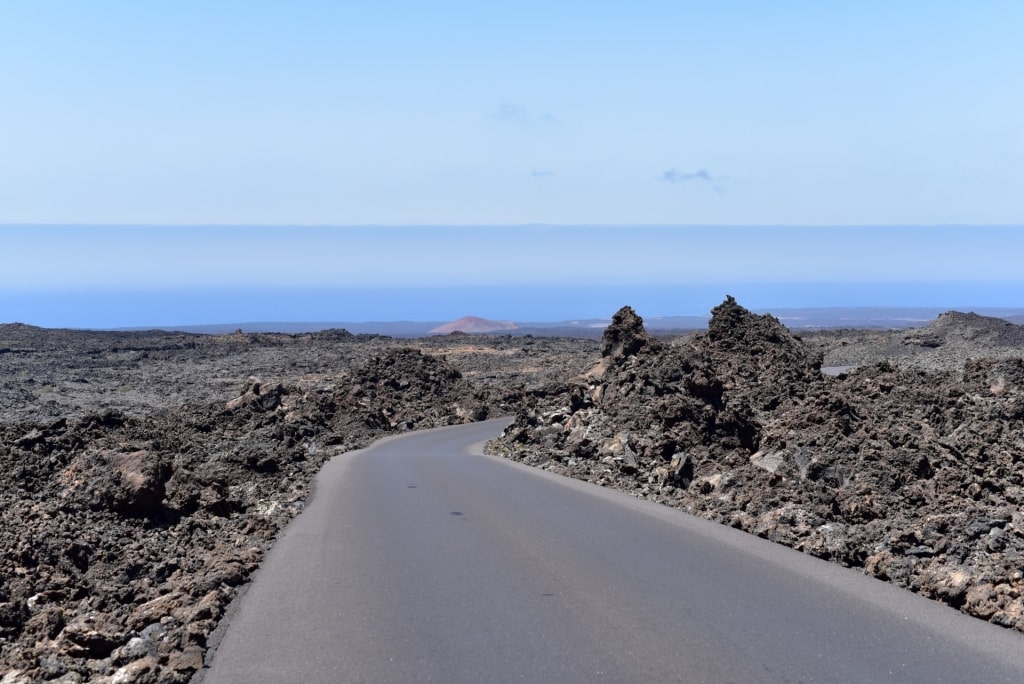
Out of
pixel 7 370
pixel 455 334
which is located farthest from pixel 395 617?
pixel 455 334

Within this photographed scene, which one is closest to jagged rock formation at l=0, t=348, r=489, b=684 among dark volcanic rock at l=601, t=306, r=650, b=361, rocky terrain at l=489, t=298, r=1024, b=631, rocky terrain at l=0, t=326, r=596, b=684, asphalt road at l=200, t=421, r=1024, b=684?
rocky terrain at l=0, t=326, r=596, b=684

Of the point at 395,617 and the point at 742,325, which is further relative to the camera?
the point at 742,325

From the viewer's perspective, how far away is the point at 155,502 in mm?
14102

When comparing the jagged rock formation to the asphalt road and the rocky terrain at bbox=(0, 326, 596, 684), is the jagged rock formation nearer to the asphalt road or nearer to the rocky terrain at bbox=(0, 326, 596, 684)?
the rocky terrain at bbox=(0, 326, 596, 684)

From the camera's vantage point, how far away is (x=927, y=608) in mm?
8484

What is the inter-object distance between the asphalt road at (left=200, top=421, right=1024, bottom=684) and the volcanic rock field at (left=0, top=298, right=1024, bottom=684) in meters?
0.61

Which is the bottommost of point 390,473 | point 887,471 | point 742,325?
point 390,473

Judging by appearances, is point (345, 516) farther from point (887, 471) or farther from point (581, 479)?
point (887, 471)

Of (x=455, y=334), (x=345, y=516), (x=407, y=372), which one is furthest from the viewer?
(x=455, y=334)

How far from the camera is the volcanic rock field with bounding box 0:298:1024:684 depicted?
8.98 metres

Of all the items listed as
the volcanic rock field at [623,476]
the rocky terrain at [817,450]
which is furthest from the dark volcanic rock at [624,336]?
the rocky terrain at [817,450]

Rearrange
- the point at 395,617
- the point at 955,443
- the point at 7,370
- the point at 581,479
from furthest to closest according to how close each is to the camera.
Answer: the point at 7,370 < the point at 581,479 < the point at 955,443 < the point at 395,617

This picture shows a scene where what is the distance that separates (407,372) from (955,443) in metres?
34.0

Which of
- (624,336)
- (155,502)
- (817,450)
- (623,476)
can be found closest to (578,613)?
(817,450)
